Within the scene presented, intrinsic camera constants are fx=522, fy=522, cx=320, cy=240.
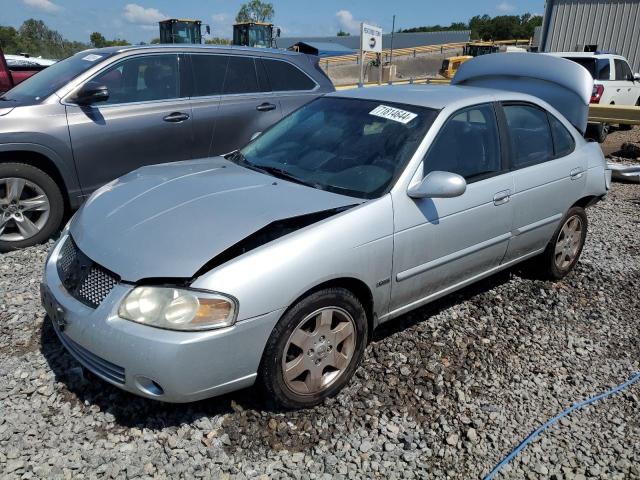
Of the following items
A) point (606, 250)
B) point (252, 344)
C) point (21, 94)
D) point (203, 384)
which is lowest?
point (606, 250)

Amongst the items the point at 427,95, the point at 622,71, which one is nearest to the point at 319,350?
the point at 427,95

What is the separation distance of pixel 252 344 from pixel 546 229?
2687mm

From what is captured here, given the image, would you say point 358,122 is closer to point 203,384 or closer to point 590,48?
point 203,384

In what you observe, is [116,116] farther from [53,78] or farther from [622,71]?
[622,71]

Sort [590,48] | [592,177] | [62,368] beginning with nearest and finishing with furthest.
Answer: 1. [62,368]
2. [592,177]
3. [590,48]

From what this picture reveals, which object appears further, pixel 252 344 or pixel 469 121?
pixel 469 121

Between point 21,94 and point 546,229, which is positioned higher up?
point 21,94

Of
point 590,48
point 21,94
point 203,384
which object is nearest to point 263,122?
point 21,94

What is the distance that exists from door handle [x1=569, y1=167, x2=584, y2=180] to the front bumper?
288cm

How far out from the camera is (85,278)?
254cm

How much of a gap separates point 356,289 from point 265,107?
355cm

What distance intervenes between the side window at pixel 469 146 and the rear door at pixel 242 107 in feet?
9.17

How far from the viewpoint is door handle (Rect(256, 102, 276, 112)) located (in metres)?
5.76

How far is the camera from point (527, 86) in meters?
5.19
